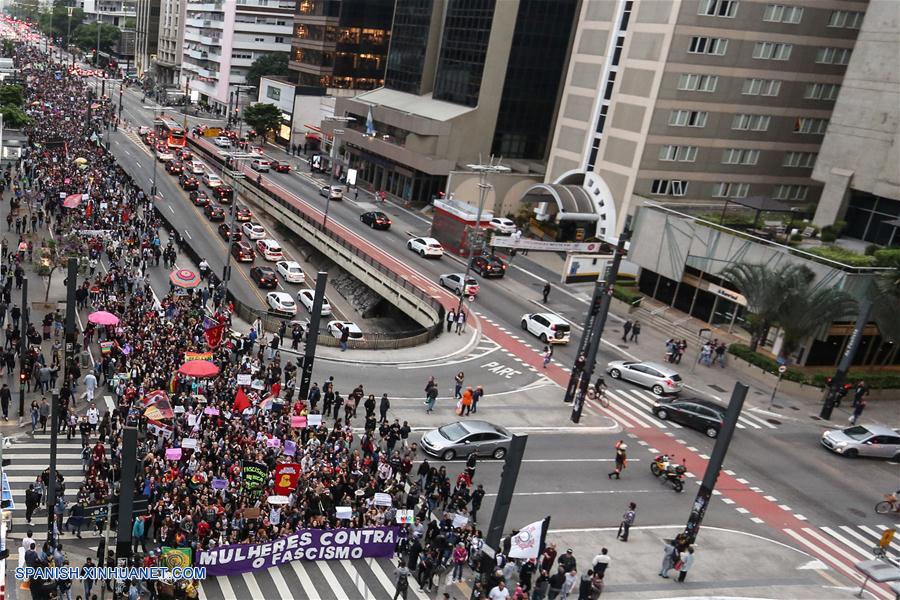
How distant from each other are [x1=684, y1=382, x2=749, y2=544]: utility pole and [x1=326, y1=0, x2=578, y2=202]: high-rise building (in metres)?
58.4

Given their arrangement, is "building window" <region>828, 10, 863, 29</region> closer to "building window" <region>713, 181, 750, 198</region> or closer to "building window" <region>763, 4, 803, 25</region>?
"building window" <region>763, 4, 803, 25</region>

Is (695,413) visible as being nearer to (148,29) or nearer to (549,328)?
(549,328)

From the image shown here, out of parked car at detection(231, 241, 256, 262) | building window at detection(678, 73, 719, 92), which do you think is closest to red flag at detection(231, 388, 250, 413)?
parked car at detection(231, 241, 256, 262)

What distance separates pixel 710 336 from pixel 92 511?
40.2 metres

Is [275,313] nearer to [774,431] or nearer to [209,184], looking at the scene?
[774,431]

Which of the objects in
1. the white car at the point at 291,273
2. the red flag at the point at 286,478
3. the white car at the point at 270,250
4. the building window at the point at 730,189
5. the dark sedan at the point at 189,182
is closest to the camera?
the red flag at the point at 286,478

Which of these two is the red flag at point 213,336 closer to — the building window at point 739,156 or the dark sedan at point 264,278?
the dark sedan at point 264,278

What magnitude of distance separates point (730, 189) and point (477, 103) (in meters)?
28.7

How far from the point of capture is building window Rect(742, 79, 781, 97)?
6538 centimetres

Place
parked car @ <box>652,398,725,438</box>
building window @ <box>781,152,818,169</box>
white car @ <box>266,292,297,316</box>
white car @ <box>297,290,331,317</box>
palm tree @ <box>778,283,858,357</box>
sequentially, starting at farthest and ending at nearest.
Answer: building window @ <box>781,152,818,169</box> → white car @ <box>297,290,331,317</box> → white car @ <box>266,292,297,316</box> → palm tree @ <box>778,283,858,357</box> → parked car @ <box>652,398,725,438</box>

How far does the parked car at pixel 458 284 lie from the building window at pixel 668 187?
19.5m

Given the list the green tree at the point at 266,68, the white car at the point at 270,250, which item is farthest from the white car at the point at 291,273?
the green tree at the point at 266,68

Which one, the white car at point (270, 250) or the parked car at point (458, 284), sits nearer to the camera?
the parked car at point (458, 284)

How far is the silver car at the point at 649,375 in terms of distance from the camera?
4219 centimetres
